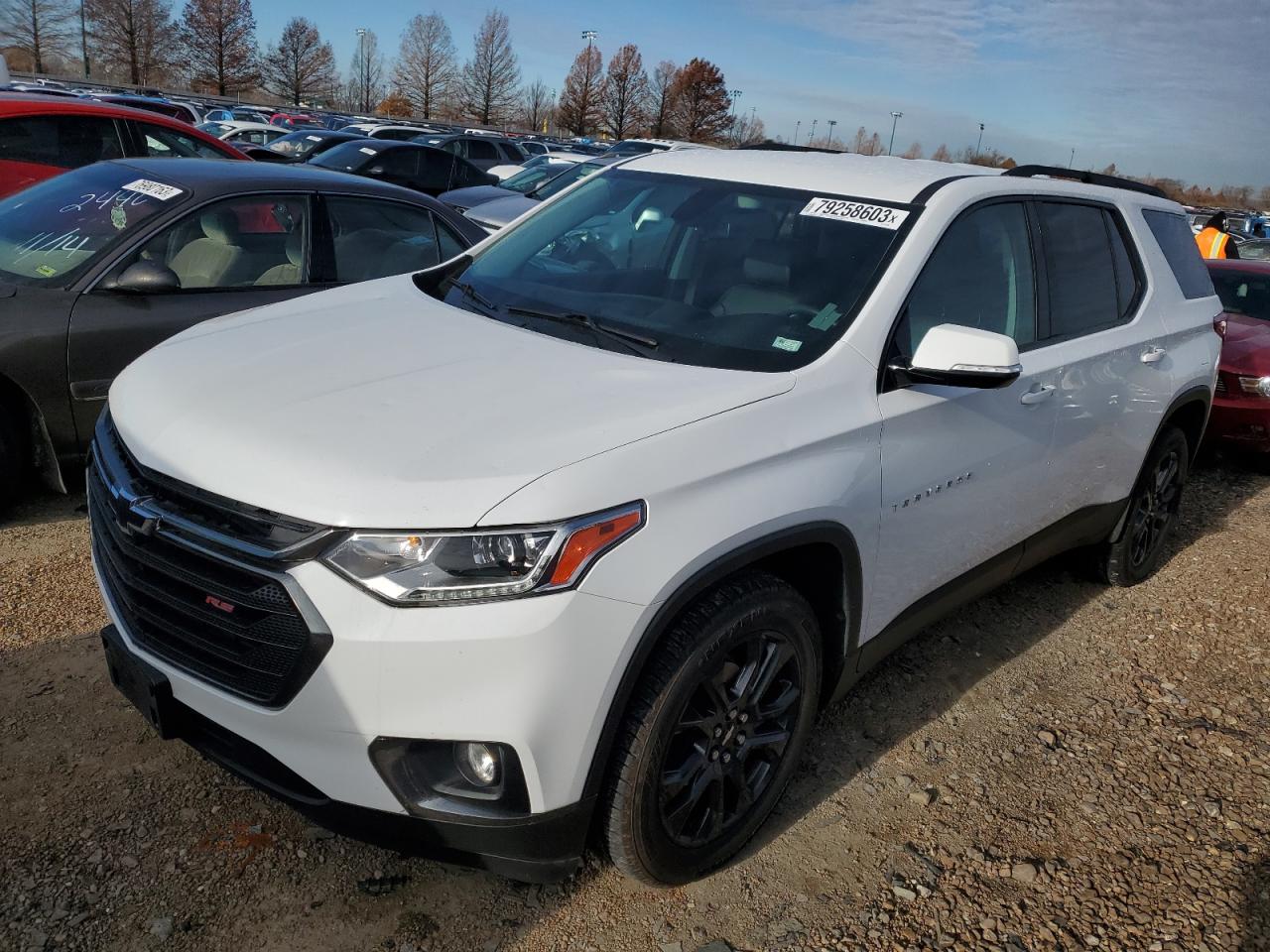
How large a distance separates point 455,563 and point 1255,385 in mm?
6745

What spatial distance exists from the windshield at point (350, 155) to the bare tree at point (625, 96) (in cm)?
5775

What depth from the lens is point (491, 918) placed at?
2549 millimetres

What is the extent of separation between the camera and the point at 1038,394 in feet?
11.5

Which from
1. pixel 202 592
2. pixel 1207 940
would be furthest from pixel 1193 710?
pixel 202 592

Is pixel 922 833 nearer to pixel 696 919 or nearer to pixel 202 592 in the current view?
pixel 696 919

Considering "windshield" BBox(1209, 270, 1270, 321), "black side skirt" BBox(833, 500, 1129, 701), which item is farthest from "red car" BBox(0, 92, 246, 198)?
"windshield" BBox(1209, 270, 1270, 321)

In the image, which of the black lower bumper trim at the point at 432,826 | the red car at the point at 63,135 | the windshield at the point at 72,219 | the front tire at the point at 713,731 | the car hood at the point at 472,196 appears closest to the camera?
the black lower bumper trim at the point at 432,826

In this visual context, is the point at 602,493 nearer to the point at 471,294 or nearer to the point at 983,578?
the point at 471,294

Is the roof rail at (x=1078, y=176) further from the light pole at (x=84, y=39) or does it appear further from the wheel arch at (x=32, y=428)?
the light pole at (x=84, y=39)

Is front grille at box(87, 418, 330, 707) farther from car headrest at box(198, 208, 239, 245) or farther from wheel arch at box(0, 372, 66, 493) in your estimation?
car headrest at box(198, 208, 239, 245)

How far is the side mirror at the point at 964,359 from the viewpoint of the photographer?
279 cm

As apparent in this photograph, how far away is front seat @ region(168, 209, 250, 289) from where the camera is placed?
4.74 m

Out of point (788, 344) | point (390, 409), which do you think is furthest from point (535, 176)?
point (390, 409)

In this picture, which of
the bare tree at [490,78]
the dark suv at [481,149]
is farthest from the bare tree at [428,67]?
the dark suv at [481,149]
